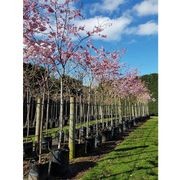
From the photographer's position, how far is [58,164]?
3.89 metres

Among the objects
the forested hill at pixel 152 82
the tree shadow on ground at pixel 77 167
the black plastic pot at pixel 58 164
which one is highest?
the forested hill at pixel 152 82

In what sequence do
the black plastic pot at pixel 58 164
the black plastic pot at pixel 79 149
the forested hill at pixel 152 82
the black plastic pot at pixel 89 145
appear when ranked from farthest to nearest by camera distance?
1. the forested hill at pixel 152 82
2. the black plastic pot at pixel 89 145
3. the black plastic pot at pixel 79 149
4. the black plastic pot at pixel 58 164

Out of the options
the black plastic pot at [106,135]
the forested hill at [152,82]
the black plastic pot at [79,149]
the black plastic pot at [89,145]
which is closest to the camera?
the black plastic pot at [79,149]

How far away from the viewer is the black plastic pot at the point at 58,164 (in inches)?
152

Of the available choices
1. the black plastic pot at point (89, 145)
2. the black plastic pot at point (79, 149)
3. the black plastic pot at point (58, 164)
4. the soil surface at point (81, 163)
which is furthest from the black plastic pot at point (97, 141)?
the black plastic pot at point (58, 164)

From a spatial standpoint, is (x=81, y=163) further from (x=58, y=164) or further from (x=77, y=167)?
(x=58, y=164)

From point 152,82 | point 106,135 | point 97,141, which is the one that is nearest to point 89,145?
point 97,141

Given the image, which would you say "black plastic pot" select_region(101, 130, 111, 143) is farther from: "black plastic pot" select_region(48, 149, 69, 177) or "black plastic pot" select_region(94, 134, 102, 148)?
"black plastic pot" select_region(48, 149, 69, 177)

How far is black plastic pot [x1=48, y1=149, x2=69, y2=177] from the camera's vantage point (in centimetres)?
387

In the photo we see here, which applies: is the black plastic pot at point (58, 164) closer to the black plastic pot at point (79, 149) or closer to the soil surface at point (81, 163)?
the soil surface at point (81, 163)

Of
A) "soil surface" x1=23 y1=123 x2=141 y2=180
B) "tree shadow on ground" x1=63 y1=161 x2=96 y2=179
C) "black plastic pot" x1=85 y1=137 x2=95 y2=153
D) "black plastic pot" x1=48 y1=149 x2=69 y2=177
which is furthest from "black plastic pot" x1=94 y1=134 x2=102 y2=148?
"black plastic pot" x1=48 y1=149 x2=69 y2=177
